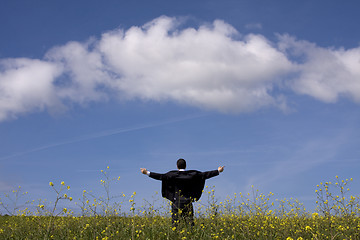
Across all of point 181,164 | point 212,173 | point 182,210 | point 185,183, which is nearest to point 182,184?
point 185,183

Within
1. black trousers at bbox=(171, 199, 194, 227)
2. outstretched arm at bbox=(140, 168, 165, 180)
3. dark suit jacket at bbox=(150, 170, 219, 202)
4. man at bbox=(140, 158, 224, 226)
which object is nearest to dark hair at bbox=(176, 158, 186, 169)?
man at bbox=(140, 158, 224, 226)

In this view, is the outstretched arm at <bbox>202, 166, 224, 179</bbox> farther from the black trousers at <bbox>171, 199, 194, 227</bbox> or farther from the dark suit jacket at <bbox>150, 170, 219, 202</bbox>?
the black trousers at <bbox>171, 199, 194, 227</bbox>

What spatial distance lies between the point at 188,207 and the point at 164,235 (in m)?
2.09

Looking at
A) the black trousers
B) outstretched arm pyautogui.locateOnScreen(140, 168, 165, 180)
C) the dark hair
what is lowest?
the black trousers

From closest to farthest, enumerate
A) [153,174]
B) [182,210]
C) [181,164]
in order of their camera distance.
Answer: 1. [182,210]
2. [181,164]
3. [153,174]

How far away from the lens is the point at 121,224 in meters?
8.26

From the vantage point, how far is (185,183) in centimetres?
936

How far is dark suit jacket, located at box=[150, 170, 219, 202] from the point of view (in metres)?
9.34

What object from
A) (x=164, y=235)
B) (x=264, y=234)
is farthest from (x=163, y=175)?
(x=264, y=234)

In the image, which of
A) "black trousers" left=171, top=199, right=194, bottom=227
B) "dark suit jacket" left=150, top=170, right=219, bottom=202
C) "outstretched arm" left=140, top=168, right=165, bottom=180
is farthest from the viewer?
"outstretched arm" left=140, top=168, right=165, bottom=180

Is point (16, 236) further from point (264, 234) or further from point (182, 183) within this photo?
point (264, 234)

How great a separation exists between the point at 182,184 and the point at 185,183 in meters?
0.09

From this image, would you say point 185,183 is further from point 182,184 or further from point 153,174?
point 153,174

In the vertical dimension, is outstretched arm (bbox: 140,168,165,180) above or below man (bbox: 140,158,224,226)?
above
